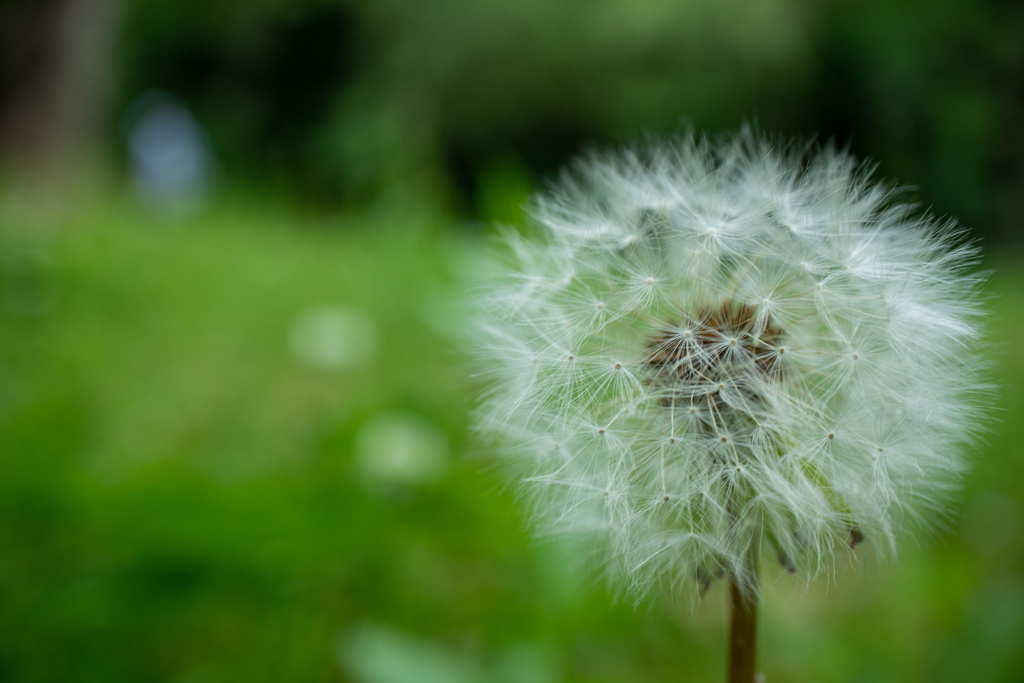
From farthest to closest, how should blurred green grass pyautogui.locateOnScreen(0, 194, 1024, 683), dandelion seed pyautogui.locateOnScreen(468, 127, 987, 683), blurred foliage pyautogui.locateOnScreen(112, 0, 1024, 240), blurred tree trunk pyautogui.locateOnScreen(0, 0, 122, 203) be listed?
blurred foliage pyautogui.locateOnScreen(112, 0, 1024, 240)
blurred tree trunk pyautogui.locateOnScreen(0, 0, 122, 203)
blurred green grass pyautogui.locateOnScreen(0, 194, 1024, 683)
dandelion seed pyautogui.locateOnScreen(468, 127, 987, 683)

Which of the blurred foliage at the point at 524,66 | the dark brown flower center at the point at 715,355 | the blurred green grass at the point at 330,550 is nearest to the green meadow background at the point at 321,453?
the blurred green grass at the point at 330,550

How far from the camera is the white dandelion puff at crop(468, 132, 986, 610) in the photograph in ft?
2.74

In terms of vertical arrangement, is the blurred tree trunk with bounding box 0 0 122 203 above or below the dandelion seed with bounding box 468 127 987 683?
above

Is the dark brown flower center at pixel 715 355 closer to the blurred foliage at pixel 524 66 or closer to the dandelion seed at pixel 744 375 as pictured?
the dandelion seed at pixel 744 375

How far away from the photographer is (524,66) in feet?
55.3

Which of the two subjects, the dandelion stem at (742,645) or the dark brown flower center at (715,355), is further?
the dark brown flower center at (715,355)

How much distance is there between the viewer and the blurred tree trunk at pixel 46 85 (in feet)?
16.8

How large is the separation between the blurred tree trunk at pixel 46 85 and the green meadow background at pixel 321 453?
2 cm

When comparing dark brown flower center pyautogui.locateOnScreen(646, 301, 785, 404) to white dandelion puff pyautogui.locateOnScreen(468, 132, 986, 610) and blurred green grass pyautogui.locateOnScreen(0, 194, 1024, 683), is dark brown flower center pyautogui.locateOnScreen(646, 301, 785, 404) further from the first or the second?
blurred green grass pyautogui.locateOnScreen(0, 194, 1024, 683)

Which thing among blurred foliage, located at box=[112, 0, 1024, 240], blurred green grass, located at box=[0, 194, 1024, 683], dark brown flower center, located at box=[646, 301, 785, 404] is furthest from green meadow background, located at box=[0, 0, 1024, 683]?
blurred foliage, located at box=[112, 0, 1024, 240]

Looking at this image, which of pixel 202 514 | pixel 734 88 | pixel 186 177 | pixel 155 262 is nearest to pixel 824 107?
pixel 734 88

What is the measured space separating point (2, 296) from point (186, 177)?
5.39 metres

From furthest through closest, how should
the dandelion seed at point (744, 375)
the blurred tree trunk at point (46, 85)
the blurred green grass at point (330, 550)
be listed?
the blurred tree trunk at point (46, 85)
the blurred green grass at point (330, 550)
the dandelion seed at point (744, 375)

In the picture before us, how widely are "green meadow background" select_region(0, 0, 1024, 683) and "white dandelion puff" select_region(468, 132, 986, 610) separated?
7cm
